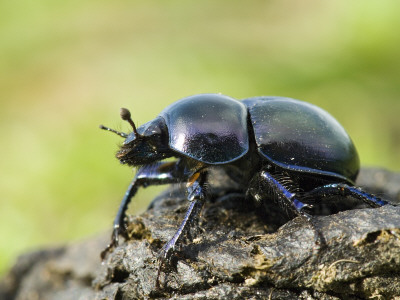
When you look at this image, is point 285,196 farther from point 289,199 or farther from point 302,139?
point 302,139

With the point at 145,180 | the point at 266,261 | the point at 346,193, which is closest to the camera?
the point at 266,261

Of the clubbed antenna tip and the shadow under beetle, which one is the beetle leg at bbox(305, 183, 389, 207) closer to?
the shadow under beetle

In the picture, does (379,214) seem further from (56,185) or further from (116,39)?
(116,39)

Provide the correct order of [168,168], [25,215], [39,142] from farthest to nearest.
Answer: [39,142]
[25,215]
[168,168]

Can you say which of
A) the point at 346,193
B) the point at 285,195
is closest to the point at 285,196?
the point at 285,195

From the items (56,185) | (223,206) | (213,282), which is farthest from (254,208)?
(56,185)

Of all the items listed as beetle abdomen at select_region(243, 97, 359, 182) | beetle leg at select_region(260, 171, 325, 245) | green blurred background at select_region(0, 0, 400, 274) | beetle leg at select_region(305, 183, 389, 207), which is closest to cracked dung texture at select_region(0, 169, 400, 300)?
beetle leg at select_region(260, 171, 325, 245)
